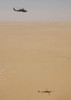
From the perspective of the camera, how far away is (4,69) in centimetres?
1335

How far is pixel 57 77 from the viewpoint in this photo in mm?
11922

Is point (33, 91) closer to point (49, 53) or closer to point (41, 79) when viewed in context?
point (41, 79)

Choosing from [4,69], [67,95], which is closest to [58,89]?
[67,95]

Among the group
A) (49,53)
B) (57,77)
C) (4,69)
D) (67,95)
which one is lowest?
(67,95)

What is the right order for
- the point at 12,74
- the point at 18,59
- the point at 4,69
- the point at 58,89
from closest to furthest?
1. the point at 58,89
2. the point at 12,74
3. the point at 4,69
4. the point at 18,59

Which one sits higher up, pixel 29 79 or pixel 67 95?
pixel 29 79

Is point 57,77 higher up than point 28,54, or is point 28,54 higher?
point 28,54

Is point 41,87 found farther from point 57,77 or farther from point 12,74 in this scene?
point 12,74

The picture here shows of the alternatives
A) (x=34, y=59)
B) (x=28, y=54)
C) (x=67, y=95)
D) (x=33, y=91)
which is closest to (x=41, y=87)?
(x=33, y=91)

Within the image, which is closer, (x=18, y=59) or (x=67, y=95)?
(x=67, y=95)

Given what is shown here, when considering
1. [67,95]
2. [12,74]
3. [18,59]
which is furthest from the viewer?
[18,59]

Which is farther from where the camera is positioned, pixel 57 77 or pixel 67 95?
pixel 57 77

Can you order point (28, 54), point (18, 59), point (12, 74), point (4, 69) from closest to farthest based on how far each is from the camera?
point (12, 74) < point (4, 69) < point (18, 59) < point (28, 54)

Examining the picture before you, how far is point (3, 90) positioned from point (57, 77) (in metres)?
3.27
